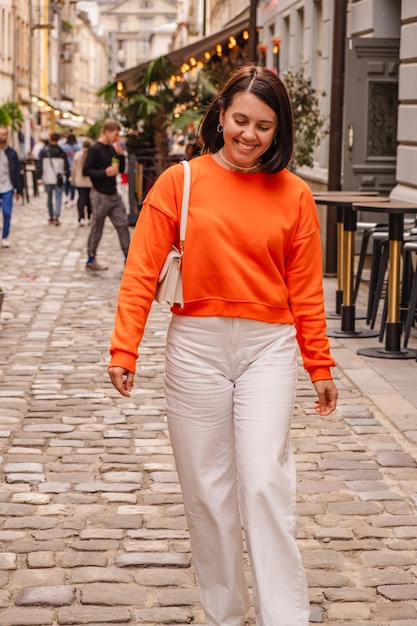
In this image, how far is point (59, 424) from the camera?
7.37 meters

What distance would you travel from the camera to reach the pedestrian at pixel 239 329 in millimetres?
3654

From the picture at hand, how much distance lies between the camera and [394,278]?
31.2 feet

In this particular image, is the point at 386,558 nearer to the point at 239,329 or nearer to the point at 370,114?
the point at 239,329

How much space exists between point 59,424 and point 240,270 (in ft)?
12.6

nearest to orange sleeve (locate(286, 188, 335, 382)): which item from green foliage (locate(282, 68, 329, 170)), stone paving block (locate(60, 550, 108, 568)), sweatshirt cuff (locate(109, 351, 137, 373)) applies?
sweatshirt cuff (locate(109, 351, 137, 373))

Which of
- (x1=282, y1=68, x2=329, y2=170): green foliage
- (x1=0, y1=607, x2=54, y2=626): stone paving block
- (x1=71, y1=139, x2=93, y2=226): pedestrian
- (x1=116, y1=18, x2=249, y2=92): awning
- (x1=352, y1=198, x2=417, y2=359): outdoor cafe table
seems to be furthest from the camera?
(x1=116, y1=18, x2=249, y2=92): awning

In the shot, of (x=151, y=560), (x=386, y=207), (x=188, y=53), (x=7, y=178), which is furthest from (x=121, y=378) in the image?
(x=188, y=53)

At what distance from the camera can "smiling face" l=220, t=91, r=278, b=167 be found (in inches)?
146

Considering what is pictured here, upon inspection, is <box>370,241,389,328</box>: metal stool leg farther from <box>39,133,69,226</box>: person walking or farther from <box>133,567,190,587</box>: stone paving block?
<box>39,133,69,226</box>: person walking

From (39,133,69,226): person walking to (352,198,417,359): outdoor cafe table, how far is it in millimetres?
16219

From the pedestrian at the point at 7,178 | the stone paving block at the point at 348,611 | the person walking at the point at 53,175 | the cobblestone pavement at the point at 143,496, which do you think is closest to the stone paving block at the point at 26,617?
the cobblestone pavement at the point at 143,496

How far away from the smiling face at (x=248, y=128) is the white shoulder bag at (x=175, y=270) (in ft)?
0.53

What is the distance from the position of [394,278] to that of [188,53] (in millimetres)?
17920

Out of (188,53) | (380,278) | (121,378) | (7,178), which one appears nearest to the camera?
(121,378)
